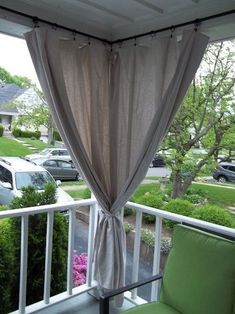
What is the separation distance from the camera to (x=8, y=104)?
2123 mm

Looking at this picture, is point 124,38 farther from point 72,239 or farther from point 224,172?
point 72,239

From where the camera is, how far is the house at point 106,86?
1938mm

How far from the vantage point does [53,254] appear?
8.08 feet

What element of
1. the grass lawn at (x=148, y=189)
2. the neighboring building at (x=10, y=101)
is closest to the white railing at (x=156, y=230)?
the grass lawn at (x=148, y=189)

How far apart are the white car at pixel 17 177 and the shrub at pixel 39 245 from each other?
0.15 feet

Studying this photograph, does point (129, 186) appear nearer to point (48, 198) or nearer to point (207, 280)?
point (48, 198)

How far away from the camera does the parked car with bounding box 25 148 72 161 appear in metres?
2.24

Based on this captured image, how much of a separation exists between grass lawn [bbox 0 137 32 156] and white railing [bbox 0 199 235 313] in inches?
16.5

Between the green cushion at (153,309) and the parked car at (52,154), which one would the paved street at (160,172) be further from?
the green cushion at (153,309)

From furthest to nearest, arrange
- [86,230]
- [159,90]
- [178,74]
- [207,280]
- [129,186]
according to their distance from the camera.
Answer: [86,230] → [129,186] → [159,90] → [178,74] → [207,280]

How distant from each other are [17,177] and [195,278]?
140 centimetres

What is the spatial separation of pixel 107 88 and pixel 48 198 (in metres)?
1.01

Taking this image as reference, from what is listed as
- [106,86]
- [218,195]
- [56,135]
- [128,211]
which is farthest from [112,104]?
[218,195]

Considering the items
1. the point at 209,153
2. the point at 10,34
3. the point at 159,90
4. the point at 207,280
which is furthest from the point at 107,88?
the point at 207,280
